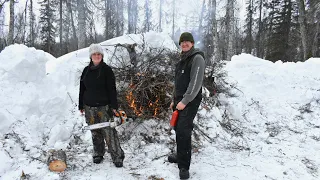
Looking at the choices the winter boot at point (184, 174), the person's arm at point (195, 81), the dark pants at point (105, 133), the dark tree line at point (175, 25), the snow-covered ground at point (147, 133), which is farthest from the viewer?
the dark tree line at point (175, 25)

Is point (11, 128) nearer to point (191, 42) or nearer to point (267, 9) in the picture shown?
point (191, 42)

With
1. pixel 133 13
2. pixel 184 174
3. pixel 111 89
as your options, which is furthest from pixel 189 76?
pixel 133 13

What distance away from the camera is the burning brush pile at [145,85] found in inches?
198

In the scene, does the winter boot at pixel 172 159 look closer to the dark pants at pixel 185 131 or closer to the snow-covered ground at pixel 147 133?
the snow-covered ground at pixel 147 133

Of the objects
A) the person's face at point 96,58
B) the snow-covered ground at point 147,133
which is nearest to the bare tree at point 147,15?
the snow-covered ground at point 147,133

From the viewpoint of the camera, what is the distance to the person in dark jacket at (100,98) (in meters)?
3.76

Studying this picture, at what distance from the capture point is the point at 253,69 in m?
8.18

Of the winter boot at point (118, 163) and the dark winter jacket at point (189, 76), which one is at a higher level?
the dark winter jacket at point (189, 76)

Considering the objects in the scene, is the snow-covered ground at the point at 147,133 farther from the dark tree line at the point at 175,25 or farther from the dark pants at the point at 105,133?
the dark tree line at the point at 175,25

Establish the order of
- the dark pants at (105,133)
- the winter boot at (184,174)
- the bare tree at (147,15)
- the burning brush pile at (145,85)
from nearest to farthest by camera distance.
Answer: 1. the winter boot at (184,174)
2. the dark pants at (105,133)
3. the burning brush pile at (145,85)
4. the bare tree at (147,15)

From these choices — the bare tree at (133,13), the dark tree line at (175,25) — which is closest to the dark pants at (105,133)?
the dark tree line at (175,25)

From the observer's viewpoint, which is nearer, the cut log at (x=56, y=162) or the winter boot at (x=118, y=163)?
the cut log at (x=56, y=162)

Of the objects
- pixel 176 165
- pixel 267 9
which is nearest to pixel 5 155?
pixel 176 165

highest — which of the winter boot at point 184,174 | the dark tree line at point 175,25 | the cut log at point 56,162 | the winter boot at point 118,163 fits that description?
the dark tree line at point 175,25
